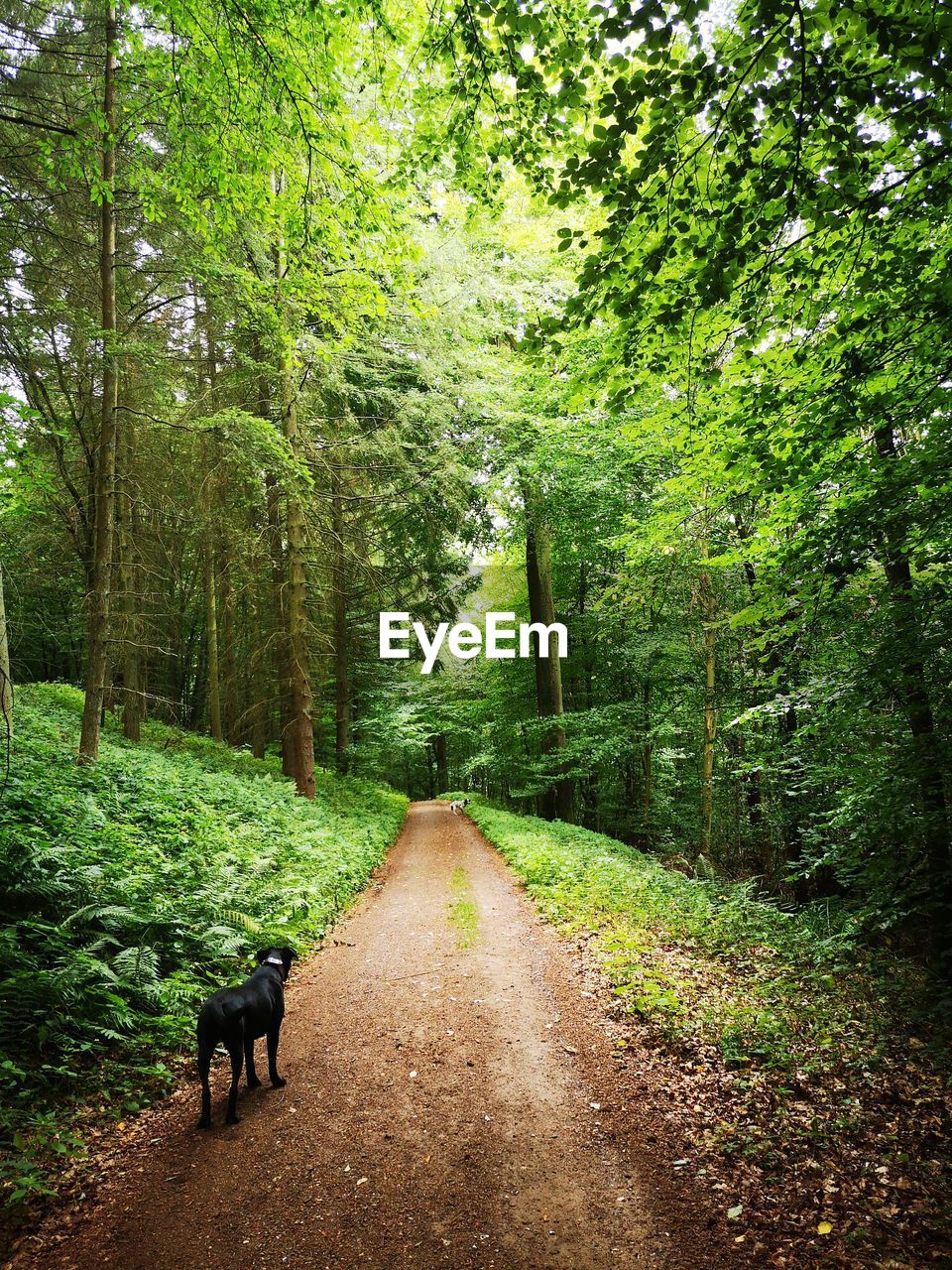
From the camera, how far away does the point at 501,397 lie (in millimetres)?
13352

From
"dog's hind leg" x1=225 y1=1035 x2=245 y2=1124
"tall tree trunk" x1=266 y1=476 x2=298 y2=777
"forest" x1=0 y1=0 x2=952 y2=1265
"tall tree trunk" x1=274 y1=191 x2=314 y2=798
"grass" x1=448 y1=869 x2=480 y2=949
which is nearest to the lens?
"forest" x1=0 y1=0 x2=952 y2=1265

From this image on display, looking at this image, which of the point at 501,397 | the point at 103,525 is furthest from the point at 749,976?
the point at 501,397

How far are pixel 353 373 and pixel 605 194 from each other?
10.1 m

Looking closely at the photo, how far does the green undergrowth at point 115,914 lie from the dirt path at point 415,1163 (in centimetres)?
54

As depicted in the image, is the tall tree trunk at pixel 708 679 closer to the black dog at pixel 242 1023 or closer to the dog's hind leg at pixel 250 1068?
the black dog at pixel 242 1023

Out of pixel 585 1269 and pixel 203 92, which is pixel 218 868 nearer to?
pixel 585 1269

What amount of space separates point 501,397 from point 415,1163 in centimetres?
1304

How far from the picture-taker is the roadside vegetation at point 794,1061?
305cm

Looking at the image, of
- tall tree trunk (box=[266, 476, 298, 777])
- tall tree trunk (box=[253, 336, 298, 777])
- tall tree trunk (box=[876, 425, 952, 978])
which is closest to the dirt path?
tall tree trunk (box=[876, 425, 952, 978])

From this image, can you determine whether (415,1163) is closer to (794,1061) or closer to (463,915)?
(794,1061)

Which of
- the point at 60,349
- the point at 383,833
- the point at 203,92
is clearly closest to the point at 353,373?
the point at 60,349

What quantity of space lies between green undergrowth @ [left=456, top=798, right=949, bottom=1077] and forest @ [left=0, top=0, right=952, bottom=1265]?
194 mm

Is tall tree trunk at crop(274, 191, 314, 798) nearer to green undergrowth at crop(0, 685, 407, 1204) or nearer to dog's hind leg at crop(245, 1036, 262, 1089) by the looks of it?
green undergrowth at crop(0, 685, 407, 1204)

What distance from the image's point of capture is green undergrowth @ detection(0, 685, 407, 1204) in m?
3.88
